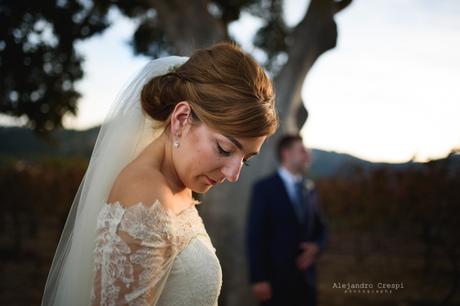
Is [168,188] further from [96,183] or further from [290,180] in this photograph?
[290,180]

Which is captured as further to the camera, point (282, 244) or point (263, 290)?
point (282, 244)

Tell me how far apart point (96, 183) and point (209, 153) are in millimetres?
560

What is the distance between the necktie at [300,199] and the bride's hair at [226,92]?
8.66 feet

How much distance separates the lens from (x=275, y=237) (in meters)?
4.23

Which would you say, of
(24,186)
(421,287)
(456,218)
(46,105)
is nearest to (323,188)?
(421,287)

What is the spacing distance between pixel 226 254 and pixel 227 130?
14.9 ft

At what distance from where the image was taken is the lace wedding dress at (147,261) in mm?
1443

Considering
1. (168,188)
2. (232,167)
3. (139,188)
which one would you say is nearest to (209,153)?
(232,167)

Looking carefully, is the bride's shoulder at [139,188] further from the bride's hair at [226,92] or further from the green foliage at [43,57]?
the green foliage at [43,57]

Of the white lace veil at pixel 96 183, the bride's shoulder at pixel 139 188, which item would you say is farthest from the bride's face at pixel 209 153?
the white lace veil at pixel 96 183

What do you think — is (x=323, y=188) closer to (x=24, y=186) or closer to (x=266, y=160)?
Answer: (x=266, y=160)

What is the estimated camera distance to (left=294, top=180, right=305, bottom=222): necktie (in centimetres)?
429

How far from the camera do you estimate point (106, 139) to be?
6.56ft

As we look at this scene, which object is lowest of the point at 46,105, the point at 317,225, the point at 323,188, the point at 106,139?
the point at 323,188
